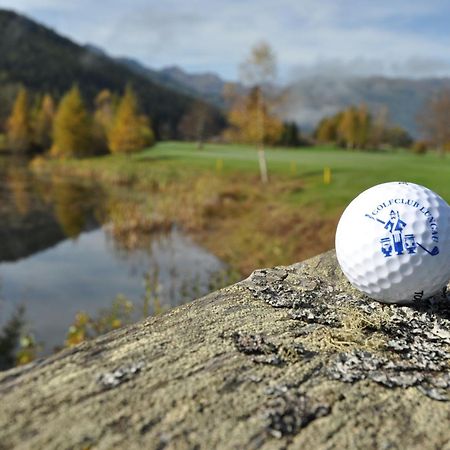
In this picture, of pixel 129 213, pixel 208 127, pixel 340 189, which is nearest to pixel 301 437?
pixel 129 213

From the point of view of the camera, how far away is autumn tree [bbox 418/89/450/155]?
60.8 meters

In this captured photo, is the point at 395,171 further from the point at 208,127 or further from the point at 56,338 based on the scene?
the point at 208,127

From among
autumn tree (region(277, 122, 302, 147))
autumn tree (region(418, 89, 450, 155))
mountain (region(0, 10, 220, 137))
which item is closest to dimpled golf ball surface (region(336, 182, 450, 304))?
autumn tree (region(418, 89, 450, 155))

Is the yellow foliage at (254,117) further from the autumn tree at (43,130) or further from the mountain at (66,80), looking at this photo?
the mountain at (66,80)

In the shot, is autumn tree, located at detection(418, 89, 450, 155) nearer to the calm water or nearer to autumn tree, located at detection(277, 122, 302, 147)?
autumn tree, located at detection(277, 122, 302, 147)

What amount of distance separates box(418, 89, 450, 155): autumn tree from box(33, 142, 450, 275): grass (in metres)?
34.1

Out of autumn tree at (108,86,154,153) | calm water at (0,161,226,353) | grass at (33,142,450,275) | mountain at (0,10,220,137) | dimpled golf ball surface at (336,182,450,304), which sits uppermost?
mountain at (0,10,220,137)

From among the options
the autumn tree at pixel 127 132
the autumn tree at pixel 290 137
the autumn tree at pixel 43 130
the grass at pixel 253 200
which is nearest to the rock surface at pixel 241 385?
the grass at pixel 253 200

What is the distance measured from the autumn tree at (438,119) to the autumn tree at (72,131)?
43445mm

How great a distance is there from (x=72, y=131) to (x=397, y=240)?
178ft

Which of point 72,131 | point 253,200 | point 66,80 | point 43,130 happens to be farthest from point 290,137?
point 66,80

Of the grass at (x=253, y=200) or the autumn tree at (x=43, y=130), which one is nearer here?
the grass at (x=253, y=200)

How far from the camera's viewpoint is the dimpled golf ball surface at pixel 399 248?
3.02 m

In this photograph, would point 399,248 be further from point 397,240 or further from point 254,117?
point 254,117
